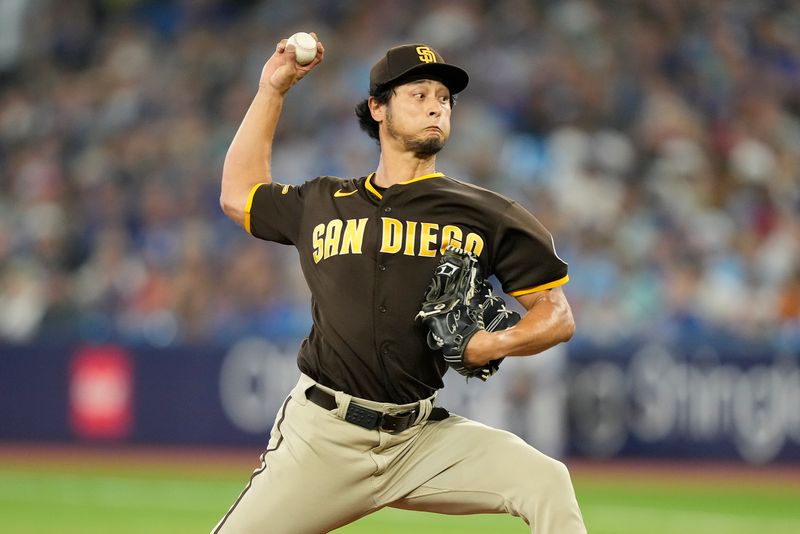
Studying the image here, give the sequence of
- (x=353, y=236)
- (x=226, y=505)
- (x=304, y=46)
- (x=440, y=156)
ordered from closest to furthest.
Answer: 1. (x=353, y=236)
2. (x=304, y=46)
3. (x=226, y=505)
4. (x=440, y=156)

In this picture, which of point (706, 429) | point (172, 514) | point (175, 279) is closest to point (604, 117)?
point (706, 429)

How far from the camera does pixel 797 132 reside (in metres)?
14.7

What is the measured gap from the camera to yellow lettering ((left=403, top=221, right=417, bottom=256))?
16.3 feet

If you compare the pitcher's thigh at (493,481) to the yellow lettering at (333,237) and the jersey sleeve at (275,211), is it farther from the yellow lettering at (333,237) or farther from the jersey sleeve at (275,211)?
the jersey sleeve at (275,211)

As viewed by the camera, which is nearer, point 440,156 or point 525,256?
point 525,256

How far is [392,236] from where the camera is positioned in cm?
499

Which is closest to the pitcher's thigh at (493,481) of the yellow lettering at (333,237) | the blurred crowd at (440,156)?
the yellow lettering at (333,237)

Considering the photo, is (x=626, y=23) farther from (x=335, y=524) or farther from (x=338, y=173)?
(x=335, y=524)

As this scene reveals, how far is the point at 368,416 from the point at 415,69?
4.35 feet

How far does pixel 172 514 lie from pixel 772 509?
4.58 meters

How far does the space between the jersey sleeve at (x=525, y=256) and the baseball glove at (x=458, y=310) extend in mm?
153

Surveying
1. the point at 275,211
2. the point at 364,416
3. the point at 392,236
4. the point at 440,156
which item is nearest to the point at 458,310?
the point at 392,236

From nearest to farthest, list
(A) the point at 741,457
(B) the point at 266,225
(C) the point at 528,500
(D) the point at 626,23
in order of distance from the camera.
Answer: (C) the point at 528,500 < (B) the point at 266,225 < (A) the point at 741,457 < (D) the point at 626,23

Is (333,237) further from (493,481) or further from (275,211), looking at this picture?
(493,481)
